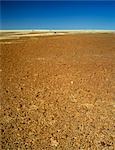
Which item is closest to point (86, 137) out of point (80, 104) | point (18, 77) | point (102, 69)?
point (80, 104)

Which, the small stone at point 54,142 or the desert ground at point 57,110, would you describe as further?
the desert ground at point 57,110

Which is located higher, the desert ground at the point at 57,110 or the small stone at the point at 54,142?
the desert ground at the point at 57,110

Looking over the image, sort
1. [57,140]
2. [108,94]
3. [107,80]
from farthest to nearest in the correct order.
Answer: [107,80], [108,94], [57,140]

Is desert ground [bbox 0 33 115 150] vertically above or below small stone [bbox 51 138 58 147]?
above

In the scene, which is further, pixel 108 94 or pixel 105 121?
pixel 108 94

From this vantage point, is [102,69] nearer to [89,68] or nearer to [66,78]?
[89,68]

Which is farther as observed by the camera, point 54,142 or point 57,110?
point 57,110

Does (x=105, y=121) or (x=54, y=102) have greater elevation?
(x=54, y=102)

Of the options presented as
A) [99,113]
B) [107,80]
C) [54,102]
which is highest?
[107,80]

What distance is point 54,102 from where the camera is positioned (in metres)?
9.41

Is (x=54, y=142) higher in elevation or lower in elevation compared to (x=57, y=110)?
lower

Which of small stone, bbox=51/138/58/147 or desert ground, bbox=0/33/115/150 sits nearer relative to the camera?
small stone, bbox=51/138/58/147

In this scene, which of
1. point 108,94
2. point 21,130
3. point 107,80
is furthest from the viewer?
point 107,80

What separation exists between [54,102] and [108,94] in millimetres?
2608
